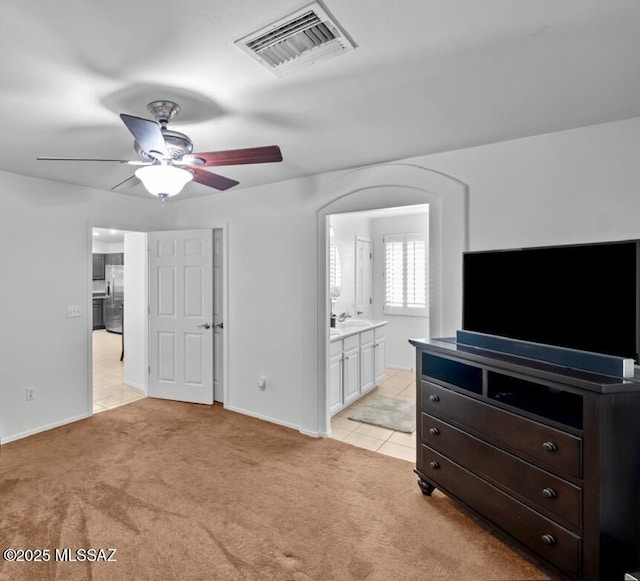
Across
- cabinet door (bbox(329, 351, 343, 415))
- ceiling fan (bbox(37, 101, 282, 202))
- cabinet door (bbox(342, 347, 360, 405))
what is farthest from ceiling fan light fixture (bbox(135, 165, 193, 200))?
cabinet door (bbox(342, 347, 360, 405))

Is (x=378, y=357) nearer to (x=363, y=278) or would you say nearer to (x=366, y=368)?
(x=366, y=368)

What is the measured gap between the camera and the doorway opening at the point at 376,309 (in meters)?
4.07

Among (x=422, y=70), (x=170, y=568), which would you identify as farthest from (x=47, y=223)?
(x=422, y=70)

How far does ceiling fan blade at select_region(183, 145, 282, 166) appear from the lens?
2035 mm

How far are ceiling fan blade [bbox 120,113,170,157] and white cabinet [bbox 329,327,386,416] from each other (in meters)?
2.38

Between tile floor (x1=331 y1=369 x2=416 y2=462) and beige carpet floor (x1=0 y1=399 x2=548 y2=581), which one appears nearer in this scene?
beige carpet floor (x1=0 y1=399 x2=548 y2=581)

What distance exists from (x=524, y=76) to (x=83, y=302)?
420 centimetres

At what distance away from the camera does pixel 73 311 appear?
3.85 meters

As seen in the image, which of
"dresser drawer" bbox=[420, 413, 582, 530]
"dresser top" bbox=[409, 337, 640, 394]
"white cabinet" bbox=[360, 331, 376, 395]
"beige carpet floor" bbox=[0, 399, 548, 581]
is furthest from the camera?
"white cabinet" bbox=[360, 331, 376, 395]

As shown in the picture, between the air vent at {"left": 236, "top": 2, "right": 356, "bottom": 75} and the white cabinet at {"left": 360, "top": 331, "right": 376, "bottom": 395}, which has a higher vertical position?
the air vent at {"left": 236, "top": 2, "right": 356, "bottom": 75}

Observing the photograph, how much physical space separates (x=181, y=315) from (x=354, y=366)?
210cm

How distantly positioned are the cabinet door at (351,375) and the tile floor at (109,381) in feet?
8.26

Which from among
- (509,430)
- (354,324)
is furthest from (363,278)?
(509,430)

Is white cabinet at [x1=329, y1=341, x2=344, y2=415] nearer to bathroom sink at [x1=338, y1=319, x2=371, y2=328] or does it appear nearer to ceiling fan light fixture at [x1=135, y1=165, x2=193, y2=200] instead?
bathroom sink at [x1=338, y1=319, x2=371, y2=328]
